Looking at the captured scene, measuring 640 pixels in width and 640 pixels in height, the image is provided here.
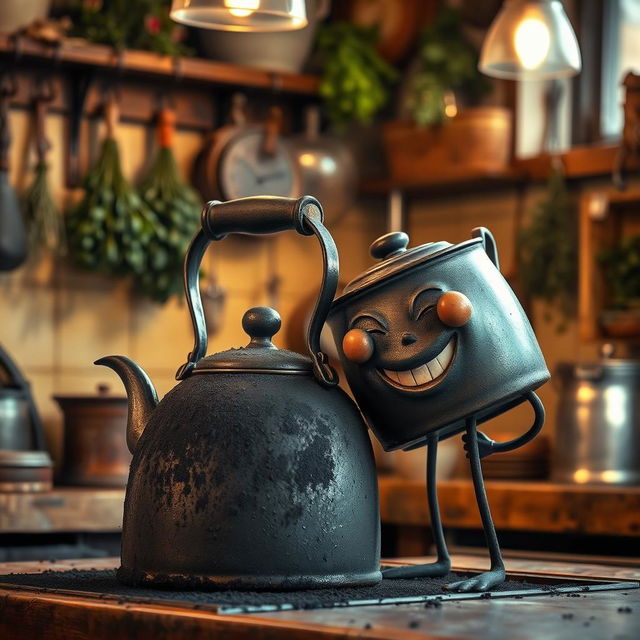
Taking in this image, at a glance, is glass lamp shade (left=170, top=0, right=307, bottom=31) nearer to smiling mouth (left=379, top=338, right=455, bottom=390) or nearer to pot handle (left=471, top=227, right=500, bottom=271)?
pot handle (left=471, top=227, right=500, bottom=271)

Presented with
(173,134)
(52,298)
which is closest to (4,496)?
(52,298)

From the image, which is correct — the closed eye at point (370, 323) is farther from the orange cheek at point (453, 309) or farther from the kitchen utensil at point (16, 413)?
the kitchen utensil at point (16, 413)

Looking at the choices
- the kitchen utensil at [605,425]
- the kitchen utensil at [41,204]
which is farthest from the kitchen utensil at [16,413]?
the kitchen utensil at [605,425]

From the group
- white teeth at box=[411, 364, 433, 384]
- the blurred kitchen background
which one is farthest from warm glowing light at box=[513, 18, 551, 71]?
white teeth at box=[411, 364, 433, 384]

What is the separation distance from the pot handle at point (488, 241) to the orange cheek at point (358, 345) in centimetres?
24

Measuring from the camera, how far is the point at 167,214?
4.12 m

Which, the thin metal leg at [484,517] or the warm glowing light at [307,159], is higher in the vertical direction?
the warm glowing light at [307,159]

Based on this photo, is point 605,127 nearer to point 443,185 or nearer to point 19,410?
point 443,185

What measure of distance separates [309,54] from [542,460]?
5.37 ft

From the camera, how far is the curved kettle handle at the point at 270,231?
1.61 meters

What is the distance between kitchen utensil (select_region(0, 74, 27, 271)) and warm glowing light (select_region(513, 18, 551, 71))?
154cm

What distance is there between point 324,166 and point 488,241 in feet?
9.02

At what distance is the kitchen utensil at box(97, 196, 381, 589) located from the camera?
150 cm

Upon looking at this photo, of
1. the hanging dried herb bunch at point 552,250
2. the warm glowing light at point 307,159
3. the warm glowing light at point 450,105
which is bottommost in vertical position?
the hanging dried herb bunch at point 552,250
